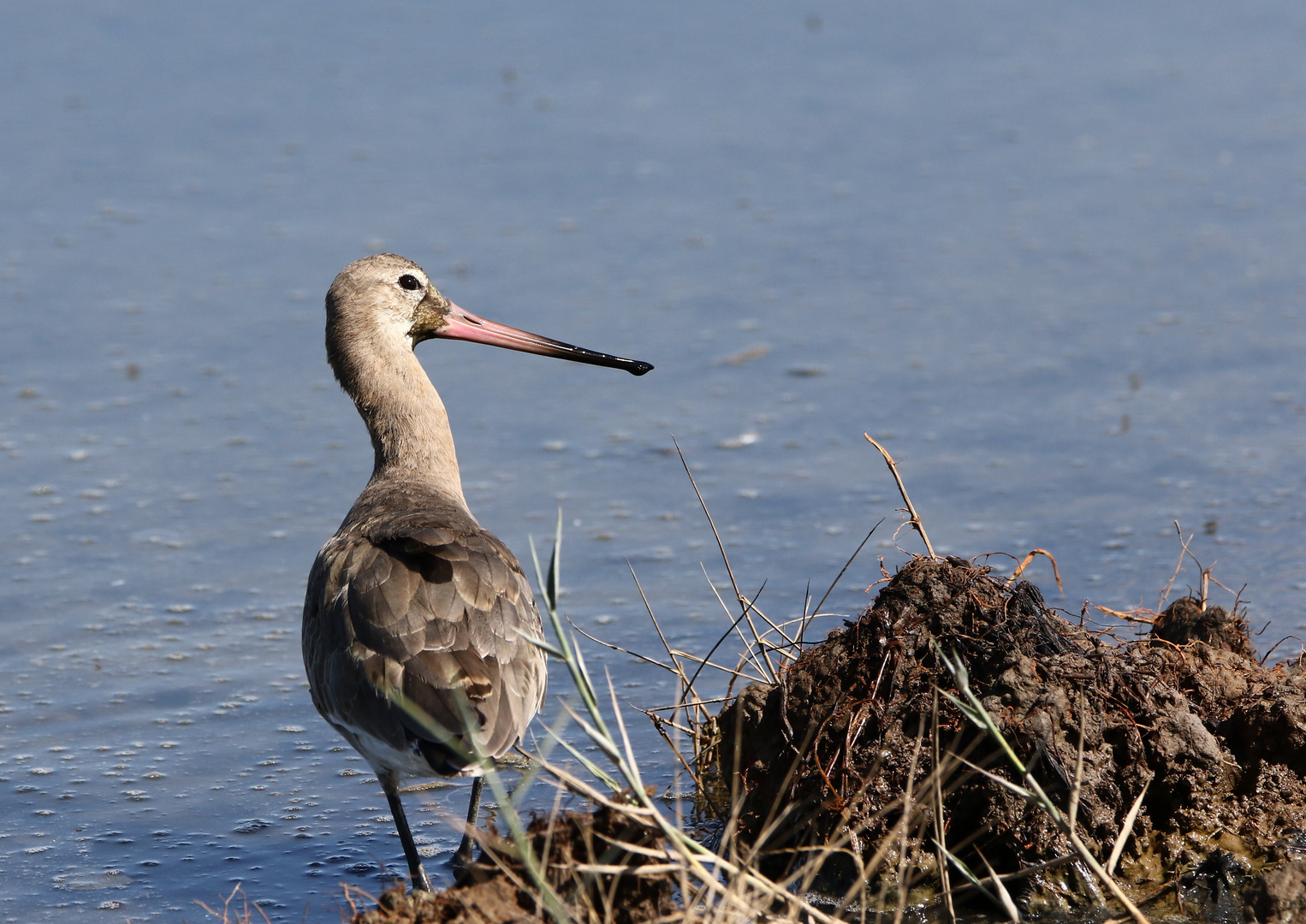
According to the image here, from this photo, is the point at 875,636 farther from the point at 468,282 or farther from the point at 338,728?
the point at 468,282

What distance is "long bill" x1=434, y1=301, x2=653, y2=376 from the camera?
19.2 ft

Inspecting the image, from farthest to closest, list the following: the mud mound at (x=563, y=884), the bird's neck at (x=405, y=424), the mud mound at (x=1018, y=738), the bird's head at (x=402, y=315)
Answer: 1. the bird's head at (x=402, y=315)
2. the bird's neck at (x=405, y=424)
3. the mud mound at (x=1018, y=738)
4. the mud mound at (x=563, y=884)

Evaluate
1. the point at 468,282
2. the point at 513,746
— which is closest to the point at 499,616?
the point at 513,746

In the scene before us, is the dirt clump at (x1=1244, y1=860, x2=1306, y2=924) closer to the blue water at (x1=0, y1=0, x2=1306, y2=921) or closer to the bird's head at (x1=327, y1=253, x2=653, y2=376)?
the blue water at (x1=0, y1=0, x2=1306, y2=921)

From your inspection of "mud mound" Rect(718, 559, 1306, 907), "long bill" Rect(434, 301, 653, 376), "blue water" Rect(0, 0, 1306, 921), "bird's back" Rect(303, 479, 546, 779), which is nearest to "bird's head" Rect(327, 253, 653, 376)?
"long bill" Rect(434, 301, 653, 376)

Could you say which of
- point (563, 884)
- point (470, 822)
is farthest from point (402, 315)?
point (563, 884)

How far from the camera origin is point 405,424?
549 cm

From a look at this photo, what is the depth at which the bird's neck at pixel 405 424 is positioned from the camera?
17.8 ft

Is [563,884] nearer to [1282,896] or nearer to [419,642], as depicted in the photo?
[419,642]

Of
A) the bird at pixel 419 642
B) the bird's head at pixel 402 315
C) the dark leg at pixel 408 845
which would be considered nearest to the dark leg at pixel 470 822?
the bird at pixel 419 642

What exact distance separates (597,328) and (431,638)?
4342 millimetres

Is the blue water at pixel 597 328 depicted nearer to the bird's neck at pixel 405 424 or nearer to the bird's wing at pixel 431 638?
the bird's wing at pixel 431 638

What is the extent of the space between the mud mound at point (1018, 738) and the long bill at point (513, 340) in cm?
183

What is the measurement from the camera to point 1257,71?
11430mm
